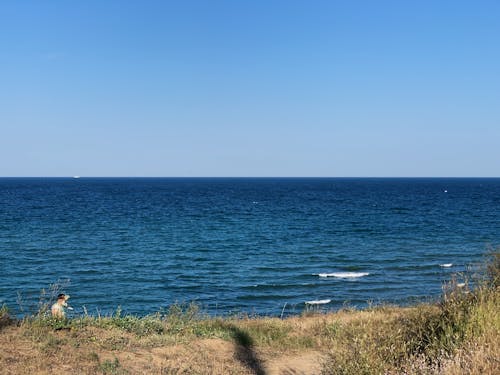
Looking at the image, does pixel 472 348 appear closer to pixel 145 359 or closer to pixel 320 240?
pixel 145 359

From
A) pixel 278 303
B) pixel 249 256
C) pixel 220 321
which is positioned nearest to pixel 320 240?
pixel 249 256

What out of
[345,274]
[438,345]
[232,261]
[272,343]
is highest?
[438,345]

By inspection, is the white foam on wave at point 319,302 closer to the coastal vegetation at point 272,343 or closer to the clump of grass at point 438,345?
the coastal vegetation at point 272,343

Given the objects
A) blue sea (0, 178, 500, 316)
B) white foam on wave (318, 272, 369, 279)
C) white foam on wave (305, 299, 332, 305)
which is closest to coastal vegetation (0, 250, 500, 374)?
blue sea (0, 178, 500, 316)

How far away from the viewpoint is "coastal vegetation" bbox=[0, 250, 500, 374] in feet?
22.4

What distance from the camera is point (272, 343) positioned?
11.3m

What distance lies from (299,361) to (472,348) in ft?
14.5

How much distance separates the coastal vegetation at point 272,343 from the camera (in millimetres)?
6820

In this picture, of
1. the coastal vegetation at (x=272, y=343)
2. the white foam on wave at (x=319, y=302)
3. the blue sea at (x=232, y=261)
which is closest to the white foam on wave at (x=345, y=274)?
the blue sea at (x=232, y=261)

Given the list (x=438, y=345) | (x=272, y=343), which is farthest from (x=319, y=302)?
(x=438, y=345)

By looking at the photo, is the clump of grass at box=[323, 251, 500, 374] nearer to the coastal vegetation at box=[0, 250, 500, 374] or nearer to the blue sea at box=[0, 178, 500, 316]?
the coastal vegetation at box=[0, 250, 500, 374]

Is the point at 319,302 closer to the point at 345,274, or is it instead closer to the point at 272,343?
the point at 345,274

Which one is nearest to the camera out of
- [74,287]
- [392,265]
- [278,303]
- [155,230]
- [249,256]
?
[278,303]

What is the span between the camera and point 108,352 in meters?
9.62
